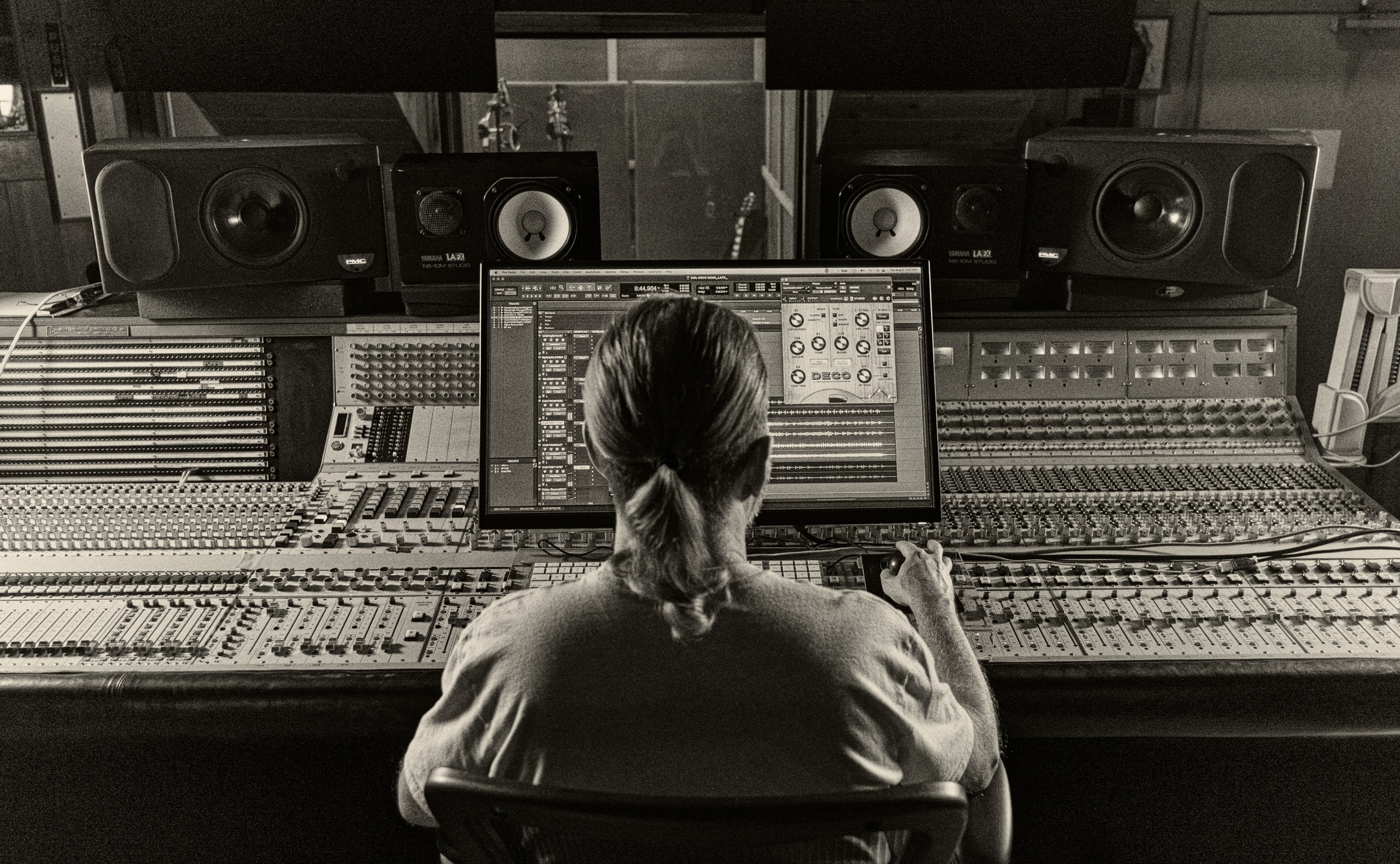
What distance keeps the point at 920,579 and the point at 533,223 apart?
3.40 ft

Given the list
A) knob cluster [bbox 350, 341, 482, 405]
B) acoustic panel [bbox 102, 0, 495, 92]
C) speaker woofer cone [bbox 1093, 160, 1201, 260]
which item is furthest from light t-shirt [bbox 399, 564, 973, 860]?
acoustic panel [bbox 102, 0, 495, 92]

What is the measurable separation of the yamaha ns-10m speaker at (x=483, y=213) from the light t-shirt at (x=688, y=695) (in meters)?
1.18

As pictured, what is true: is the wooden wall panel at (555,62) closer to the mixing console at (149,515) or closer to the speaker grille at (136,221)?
the speaker grille at (136,221)

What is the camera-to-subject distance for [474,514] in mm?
1763

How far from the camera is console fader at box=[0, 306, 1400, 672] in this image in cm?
145

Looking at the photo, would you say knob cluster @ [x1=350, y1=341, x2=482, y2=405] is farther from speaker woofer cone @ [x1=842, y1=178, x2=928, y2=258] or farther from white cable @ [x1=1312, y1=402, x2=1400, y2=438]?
white cable @ [x1=1312, y1=402, x2=1400, y2=438]

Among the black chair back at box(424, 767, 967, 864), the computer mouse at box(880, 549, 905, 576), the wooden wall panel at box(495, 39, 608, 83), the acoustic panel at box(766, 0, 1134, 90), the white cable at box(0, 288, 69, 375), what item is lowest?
the computer mouse at box(880, 549, 905, 576)

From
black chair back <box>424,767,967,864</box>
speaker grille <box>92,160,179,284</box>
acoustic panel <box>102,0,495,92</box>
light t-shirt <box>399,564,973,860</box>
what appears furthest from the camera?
acoustic panel <box>102,0,495,92</box>

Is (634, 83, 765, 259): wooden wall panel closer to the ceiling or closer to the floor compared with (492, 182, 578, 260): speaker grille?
closer to the ceiling

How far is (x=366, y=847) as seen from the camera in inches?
71.9

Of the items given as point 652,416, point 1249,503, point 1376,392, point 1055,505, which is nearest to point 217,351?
point 652,416

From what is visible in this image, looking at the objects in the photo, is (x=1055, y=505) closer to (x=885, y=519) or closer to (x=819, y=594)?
(x=885, y=519)

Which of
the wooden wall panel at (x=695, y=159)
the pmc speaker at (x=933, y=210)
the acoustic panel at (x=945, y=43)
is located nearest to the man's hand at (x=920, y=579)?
the pmc speaker at (x=933, y=210)

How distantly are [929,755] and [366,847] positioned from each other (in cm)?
127
